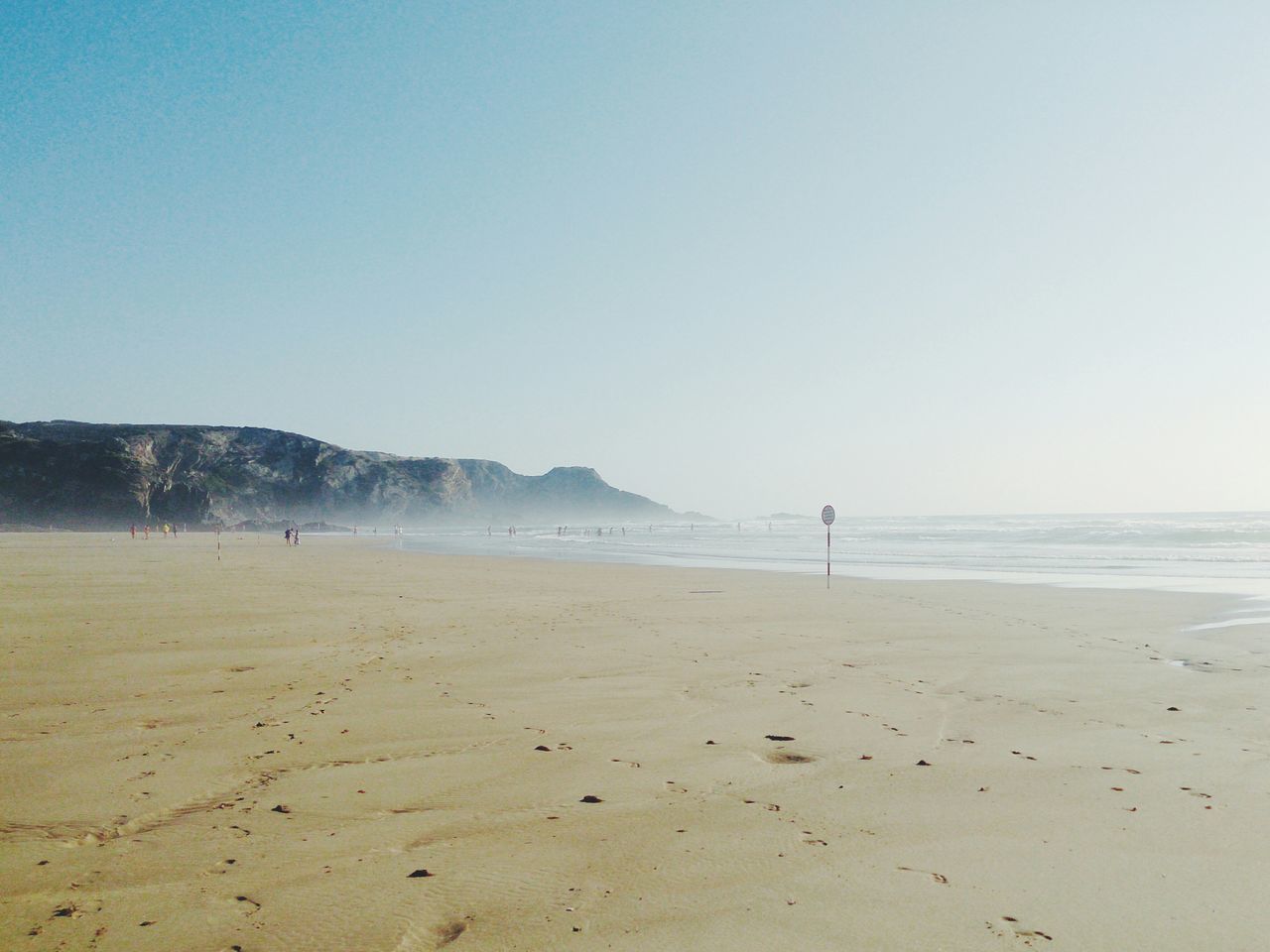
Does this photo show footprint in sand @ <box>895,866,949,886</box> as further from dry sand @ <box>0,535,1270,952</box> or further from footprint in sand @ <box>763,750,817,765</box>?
footprint in sand @ <box>763,750,817,765</box>

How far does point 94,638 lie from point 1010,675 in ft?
36.8

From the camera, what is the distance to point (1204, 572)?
78.0 feet

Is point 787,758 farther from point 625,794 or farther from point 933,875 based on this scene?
point 933,875

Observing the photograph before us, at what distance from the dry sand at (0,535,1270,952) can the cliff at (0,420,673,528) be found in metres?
105

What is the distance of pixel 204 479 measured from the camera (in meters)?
114

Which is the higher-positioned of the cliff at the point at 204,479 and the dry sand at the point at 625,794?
the cliff at the point at 204,479

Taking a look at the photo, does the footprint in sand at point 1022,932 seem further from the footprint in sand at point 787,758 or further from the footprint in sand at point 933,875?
the footprint in sand at point 787,758

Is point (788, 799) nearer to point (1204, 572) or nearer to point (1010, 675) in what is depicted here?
point (1010, 675)

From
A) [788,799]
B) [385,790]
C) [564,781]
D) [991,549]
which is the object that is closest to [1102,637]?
[788,799]

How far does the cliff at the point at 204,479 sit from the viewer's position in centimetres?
9488

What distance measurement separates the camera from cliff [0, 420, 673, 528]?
9488 cm

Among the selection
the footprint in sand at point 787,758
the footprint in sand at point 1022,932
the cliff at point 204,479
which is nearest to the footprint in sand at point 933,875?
the footprint in sand at point 1022,932

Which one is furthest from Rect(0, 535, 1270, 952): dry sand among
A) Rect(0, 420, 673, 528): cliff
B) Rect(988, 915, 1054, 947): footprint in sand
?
Rect(0, 420, 673, 528): cliff

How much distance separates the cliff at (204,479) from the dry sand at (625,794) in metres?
105
